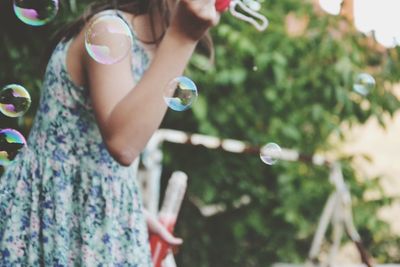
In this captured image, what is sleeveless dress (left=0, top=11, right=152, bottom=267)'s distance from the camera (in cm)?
141


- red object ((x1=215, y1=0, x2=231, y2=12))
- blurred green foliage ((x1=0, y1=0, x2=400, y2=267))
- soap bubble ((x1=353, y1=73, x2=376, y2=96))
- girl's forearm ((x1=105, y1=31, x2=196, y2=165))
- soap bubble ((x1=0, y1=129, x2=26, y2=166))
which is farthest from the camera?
blurred green foliage ((x1=0, y1=0, x2=400, y2=267))

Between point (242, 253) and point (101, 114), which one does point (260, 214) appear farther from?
point (101, 114)

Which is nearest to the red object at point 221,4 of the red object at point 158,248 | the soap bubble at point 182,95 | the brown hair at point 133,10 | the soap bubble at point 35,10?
the brown hair at point 133,10

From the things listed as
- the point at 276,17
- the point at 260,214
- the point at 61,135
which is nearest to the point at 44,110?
the point at 61,135

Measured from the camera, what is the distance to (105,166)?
1.45 metres

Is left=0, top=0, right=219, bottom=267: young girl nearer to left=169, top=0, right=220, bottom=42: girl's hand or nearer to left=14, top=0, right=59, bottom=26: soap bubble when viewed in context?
left=169, top=0, right=220, bottom=42: girl's hand

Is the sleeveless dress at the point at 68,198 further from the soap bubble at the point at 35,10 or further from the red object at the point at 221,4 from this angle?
the soap bubble at the point at 35,10

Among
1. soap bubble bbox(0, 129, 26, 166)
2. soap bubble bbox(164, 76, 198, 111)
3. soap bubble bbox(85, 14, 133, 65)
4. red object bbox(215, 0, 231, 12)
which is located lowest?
soap bubble bbox(0, 129, 26, 166)

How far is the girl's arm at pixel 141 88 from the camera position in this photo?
1311mm

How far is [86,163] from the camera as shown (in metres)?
1.45

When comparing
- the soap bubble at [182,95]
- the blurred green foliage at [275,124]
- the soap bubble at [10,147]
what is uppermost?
the soap bubble at [182,95]

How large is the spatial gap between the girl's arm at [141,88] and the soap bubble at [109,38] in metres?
0.03

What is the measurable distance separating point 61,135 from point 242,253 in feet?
9.66

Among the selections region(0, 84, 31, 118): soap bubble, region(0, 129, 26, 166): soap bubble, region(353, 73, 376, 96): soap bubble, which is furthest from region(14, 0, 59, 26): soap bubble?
region(353, 73, 376, 96): soap bubble
